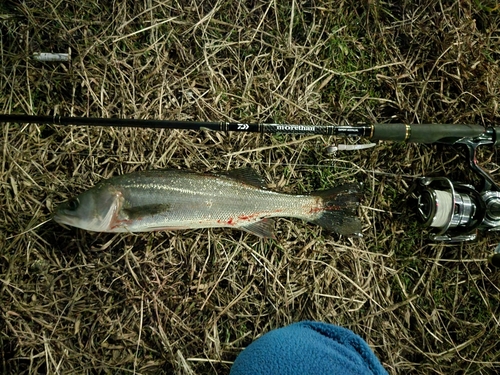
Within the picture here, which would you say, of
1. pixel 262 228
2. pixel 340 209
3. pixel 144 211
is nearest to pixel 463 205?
pixel 340 209

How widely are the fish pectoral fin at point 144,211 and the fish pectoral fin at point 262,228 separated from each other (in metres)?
0.53

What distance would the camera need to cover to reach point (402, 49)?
298cm

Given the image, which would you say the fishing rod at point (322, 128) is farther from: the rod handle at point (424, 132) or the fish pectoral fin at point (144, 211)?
the fish pectoral fin at point (144, 211)

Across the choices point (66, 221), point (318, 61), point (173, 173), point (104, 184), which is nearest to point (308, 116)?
point (318, 61)

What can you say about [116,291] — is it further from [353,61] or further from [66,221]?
[353,61]

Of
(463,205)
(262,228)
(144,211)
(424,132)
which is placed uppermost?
(424,132)

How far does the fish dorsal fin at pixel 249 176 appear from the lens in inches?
102

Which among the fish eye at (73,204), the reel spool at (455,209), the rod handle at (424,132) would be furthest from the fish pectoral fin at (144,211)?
the reel spool at (455,209)

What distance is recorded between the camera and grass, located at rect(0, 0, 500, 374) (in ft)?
8.55

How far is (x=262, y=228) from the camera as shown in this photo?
260 centimetres

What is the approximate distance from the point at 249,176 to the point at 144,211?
70 centimetres

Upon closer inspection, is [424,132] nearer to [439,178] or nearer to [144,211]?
[439,178]

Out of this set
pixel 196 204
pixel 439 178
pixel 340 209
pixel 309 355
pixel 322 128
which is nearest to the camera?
pixel 309 355

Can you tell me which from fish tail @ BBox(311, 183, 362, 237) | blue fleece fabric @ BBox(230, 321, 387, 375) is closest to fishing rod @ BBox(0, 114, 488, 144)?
fish tail @ BBox(311, 183, 362, 237)
